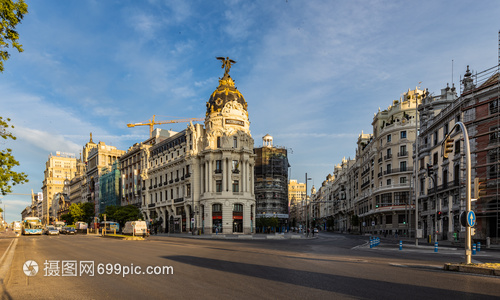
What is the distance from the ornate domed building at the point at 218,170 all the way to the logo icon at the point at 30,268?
155 ft

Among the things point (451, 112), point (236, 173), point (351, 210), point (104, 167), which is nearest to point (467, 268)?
point (451, 112)

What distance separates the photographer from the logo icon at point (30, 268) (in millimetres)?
14519

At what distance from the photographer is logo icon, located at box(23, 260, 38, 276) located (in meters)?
14.5

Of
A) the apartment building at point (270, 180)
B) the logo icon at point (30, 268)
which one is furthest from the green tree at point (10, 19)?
the apartment building at point (270, 180)

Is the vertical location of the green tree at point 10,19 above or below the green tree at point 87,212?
above

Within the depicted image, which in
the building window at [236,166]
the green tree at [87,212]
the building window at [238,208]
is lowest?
the green tree at [87,212]

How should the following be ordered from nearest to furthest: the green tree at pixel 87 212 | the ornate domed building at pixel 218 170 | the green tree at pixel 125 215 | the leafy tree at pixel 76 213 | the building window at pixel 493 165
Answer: the building window at pixel 493 165 < the ornate domed building at pixel 218 170 < the green tree at pixel 125 215 < the leafy tree at pixel 76 213 < the green tree at pixel 87 212

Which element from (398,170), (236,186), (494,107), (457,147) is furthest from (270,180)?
(494,107)

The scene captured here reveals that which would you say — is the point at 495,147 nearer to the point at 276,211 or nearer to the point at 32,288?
the point at 32,288

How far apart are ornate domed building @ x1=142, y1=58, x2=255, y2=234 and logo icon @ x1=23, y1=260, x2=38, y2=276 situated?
155ft

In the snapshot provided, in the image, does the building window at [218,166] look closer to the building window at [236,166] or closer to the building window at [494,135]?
the building window at [236,166]

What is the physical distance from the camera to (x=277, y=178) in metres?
111

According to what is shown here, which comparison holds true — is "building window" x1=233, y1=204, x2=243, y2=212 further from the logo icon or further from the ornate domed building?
the logo icon

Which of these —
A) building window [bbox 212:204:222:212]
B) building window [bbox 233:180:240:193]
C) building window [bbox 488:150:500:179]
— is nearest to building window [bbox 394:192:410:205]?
building window [bbox 233:180:240:193]
